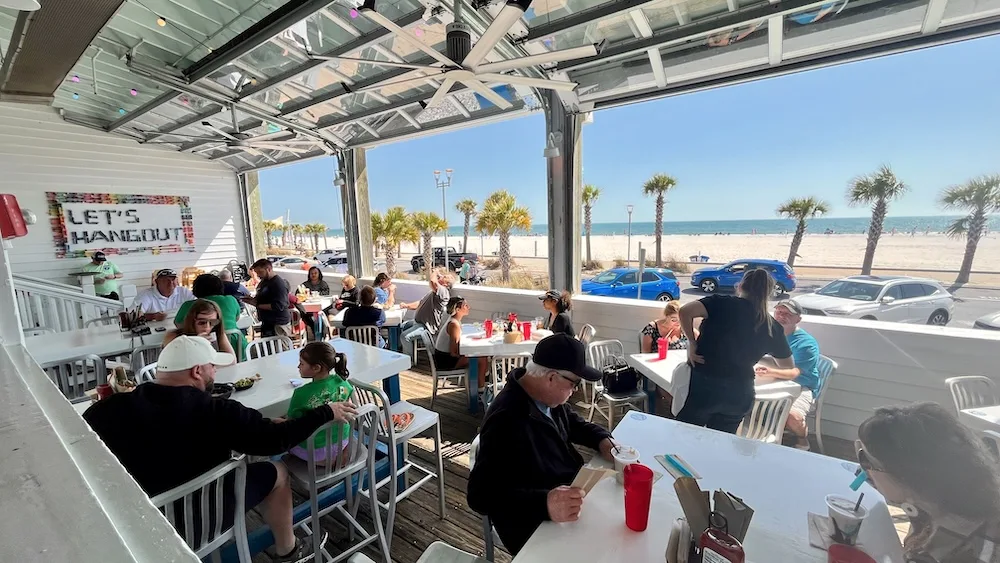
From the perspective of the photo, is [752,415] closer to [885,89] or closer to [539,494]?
[539,494]

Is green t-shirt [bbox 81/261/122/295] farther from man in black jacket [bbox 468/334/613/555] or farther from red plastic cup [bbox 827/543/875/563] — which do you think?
red plastic cup [bbox 827/543/875/563]

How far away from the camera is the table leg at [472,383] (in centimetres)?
393

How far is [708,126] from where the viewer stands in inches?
1512

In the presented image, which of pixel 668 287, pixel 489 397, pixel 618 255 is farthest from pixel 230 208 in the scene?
pixel 618 255

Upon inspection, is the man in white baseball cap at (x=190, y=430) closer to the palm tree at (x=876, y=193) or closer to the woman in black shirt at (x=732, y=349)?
the woman in black shirt at (x=732, y=349)

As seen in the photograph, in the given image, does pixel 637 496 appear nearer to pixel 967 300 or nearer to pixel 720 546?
pixel 720 546

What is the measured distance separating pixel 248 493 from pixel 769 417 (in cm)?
302

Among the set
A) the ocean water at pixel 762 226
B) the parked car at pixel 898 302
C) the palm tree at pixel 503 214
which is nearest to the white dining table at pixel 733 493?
the parked car at pixel 898 302

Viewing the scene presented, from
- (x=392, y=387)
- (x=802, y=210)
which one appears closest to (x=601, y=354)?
(x=392, y=387)

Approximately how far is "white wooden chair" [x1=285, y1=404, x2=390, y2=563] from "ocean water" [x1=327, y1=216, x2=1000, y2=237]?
39.8 metres

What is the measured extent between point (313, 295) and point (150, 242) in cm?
417

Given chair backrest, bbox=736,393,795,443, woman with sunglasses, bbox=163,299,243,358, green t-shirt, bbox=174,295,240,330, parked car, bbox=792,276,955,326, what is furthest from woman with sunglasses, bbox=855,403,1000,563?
parked car, bbox=792,276,955,326

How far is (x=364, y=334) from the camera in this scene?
14.8 feet

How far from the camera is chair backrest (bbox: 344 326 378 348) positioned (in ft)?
14.7
